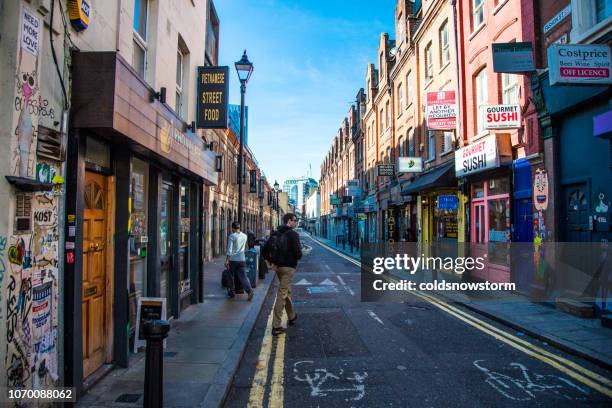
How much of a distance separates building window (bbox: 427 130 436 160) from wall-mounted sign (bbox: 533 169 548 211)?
319 inches

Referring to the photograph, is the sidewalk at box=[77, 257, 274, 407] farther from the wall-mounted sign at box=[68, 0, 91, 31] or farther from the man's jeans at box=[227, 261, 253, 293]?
the wall-mounted sign at box=[68, 0, 91, 31]

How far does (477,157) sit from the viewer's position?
1337 cm

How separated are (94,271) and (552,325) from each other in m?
7.76

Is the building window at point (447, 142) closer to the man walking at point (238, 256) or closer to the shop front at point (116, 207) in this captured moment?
Answer: the man walking at point (238, 256)

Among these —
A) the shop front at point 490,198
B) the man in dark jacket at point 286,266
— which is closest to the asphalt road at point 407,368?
the man in dark jacket at point 286,266

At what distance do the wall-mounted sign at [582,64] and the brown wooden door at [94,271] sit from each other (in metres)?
8.24

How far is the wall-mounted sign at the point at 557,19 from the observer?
9563mm

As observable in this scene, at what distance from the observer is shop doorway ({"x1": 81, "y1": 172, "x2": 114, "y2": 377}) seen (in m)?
4.78

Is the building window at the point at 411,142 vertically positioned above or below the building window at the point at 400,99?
below

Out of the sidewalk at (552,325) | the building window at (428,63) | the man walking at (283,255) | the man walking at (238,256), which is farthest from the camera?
the building window at (428,63)

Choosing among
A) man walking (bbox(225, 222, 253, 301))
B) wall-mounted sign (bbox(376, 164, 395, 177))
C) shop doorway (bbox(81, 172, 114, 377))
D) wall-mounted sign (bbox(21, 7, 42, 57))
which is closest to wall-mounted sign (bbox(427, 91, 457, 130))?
wall-mounted sign (bbox(376, 164, 395, 177))

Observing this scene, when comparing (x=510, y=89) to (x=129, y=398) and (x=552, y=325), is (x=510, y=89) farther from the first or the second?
(x=129, y=398)

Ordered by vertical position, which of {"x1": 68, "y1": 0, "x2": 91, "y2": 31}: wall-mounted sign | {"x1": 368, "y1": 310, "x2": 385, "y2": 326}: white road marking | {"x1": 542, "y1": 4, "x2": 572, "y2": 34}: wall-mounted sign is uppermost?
{"x1": 542, "y1": 4, "x2": 572, "y2": 34}: wall-mounted sign

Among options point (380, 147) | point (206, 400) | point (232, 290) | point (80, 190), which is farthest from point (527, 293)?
point (380, 147)
